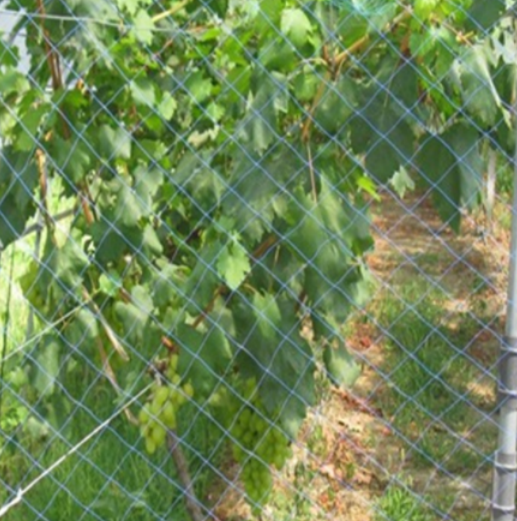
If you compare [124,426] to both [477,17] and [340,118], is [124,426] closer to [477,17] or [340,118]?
[340,118]

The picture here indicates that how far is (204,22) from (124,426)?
48.1 inches

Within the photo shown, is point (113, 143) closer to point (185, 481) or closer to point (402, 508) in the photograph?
point (185, 481)

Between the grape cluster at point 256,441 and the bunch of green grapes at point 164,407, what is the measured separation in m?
0.14

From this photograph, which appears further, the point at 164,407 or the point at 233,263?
the point at 164,407

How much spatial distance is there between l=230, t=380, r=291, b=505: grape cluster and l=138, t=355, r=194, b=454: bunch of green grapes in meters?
0.14

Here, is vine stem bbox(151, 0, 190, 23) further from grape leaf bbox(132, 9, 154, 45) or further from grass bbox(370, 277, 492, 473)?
grass bbox(370, 277, 492, 473)

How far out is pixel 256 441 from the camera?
3.05 metres

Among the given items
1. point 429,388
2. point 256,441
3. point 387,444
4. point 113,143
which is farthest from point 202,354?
point 429,388

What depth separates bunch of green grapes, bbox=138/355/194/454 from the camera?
3.00m

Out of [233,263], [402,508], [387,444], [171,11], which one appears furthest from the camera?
[387,444]

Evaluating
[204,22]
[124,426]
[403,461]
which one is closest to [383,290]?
[403,461]

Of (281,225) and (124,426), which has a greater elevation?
(281,225)

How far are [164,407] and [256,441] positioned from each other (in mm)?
239

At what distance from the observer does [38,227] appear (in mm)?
3199
